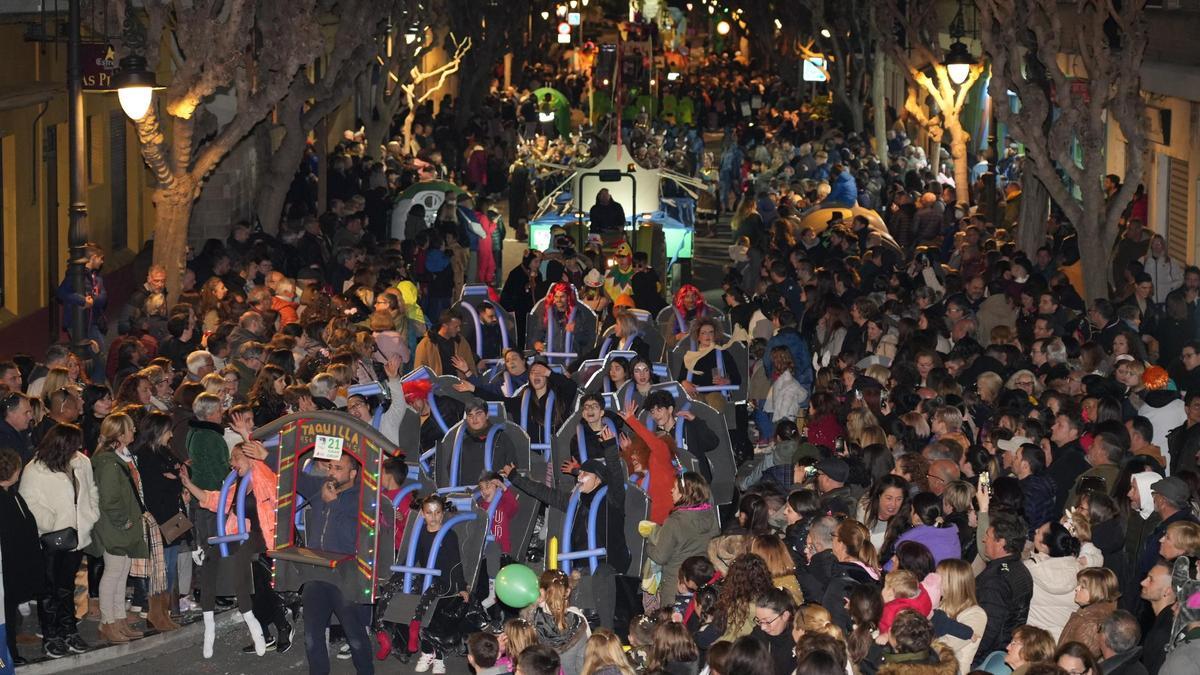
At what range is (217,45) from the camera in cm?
1967

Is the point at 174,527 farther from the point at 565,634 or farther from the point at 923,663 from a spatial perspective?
the point at 923,663

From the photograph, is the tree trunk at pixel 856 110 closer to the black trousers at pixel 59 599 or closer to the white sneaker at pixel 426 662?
the white sneaker at pixel 426 662

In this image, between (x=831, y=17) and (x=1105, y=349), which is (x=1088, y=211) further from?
(x=831, y=17)

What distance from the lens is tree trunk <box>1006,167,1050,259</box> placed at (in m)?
24.3

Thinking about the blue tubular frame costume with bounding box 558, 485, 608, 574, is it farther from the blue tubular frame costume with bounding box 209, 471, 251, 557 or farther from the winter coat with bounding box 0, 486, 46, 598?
the winter coat with bounding box 0, 486, 46, 598

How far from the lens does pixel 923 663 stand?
8961 millimetres

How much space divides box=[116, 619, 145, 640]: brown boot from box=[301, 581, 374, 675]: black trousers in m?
1.56

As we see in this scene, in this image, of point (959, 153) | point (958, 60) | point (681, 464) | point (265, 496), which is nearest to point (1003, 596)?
point (681, 464)

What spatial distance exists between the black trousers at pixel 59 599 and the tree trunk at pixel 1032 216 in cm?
1435

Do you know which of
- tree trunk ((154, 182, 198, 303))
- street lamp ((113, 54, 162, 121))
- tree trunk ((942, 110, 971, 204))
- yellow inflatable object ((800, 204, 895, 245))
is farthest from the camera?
tree trunk ((942, 110, 971, 204))

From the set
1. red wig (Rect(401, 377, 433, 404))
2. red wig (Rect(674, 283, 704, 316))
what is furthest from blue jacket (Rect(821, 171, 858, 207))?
red wig (Rect(401, 377, 433, 404))

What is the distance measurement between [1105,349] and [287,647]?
7.17 meters

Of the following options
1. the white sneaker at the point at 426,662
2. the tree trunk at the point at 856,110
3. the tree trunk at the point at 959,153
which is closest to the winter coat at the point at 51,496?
the white sneaker at the point at 426,662

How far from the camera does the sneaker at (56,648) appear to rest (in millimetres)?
13016
